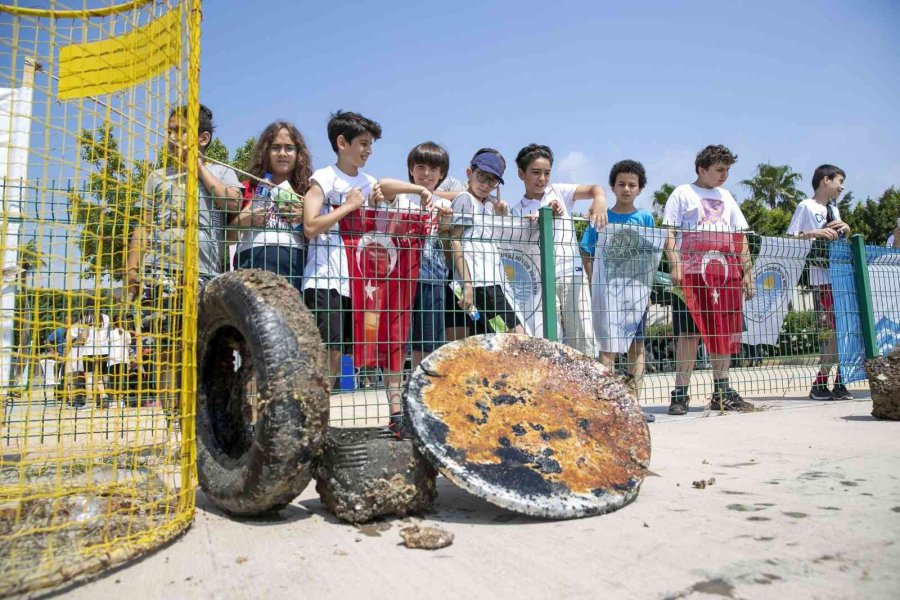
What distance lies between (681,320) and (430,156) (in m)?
2.85

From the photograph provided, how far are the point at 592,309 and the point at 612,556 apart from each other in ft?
11.2

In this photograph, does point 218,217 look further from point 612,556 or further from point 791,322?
point 791,322

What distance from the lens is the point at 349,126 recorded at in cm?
425

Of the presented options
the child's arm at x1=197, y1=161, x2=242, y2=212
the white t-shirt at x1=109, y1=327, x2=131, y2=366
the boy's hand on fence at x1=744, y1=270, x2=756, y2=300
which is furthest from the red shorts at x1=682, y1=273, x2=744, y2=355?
the white t-shirt at x1=109, y1=327, x2=131, y2=366

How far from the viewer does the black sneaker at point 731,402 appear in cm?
550

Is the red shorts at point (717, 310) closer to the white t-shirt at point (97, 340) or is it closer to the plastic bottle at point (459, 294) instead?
the plastic bottle at point (459, 294)

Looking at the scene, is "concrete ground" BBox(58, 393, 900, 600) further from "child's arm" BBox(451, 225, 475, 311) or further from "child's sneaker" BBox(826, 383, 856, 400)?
"child's sneaker" BBox(826, 383, 856, 400)

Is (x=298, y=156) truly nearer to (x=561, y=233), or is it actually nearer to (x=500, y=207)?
(x=500, y=207)

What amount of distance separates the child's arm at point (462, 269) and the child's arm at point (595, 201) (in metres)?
1.37

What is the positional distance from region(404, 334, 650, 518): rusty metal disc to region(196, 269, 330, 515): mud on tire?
1.67ft

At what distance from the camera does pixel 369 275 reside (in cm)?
420

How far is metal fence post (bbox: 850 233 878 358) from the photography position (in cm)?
660

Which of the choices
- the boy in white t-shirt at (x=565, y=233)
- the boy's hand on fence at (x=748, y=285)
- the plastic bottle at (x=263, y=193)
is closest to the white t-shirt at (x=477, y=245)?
the boy in white t-shirt at (x=565, y=233)

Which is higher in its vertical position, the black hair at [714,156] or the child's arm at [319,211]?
the black hair at [714,156]
